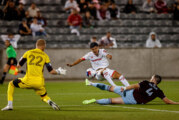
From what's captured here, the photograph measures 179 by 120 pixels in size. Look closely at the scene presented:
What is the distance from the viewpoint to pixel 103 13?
27344 millimetres

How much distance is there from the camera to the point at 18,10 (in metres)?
26.0

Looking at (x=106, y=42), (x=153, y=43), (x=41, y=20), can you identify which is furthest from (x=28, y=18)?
(x=153, y=43)

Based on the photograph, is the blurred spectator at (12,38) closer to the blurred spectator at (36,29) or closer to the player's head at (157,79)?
the blurred spectator at (36,29)

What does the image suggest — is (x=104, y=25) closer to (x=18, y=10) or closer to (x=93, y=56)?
(x=18, y=10)

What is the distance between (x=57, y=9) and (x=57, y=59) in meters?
4.88

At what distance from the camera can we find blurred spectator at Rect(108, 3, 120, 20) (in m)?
27.1

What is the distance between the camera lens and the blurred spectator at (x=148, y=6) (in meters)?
28.1

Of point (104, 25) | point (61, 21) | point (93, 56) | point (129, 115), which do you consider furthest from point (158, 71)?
point (129, 115)

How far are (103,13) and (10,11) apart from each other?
575 centimetres

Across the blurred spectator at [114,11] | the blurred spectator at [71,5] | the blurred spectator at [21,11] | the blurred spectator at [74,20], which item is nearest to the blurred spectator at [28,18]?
the blurred spectator at [21,11]

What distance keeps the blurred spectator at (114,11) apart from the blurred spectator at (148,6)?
6.26 feet

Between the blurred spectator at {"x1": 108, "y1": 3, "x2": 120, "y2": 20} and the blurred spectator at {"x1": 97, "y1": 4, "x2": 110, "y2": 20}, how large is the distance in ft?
0.86

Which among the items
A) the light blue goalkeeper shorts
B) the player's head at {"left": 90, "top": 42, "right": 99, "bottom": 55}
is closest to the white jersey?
the player's head at {"left": 90, "top": 42, "right": 99, "bottom": 55}

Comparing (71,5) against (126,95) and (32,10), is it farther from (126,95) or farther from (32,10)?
(126,95)
